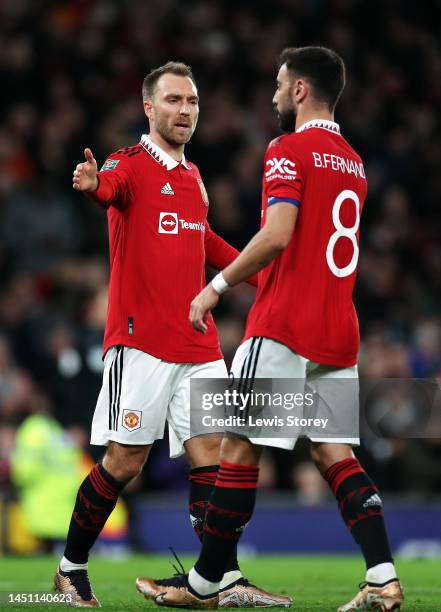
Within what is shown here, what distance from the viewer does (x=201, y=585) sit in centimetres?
529

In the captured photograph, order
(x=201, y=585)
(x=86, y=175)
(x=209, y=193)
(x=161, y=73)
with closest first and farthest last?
(x=201, y=585) → (x=86, y=175) → (x=161, y=73) → (x=209, y=193)

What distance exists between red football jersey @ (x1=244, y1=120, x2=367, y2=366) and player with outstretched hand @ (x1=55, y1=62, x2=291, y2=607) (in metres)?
0.80

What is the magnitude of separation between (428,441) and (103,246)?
3836mm

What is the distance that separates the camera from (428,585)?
7.34 meters

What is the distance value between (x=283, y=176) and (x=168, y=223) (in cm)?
109

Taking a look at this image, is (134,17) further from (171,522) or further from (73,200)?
(171,522)

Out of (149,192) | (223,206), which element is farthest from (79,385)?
(149,192)

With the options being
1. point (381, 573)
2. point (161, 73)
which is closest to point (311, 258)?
point (381, 573)

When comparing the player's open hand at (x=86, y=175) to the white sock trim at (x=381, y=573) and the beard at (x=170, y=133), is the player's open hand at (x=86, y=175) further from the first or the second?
the white sock trim at (x=381, y=573)

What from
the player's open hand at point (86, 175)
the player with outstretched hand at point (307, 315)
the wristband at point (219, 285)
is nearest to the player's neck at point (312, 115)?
the player with outstretched hand at point (307, 315)

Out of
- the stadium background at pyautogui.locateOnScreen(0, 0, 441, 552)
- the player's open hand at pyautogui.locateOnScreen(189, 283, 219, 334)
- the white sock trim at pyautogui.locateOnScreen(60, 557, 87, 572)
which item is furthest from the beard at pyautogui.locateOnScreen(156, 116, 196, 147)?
the stadium background at pyautogui.locateOnScreen(0, 0, 441, 552)

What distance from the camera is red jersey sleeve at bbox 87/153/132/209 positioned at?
571cm

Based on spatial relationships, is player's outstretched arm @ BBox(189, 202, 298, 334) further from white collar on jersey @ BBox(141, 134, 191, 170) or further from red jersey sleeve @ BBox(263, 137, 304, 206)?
white collar on jersey @ BBox(141, 134, 191, 170)

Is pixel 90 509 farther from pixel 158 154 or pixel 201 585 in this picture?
pixel 158 154
